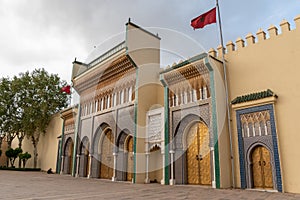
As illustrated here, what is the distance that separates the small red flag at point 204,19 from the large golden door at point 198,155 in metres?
3.89

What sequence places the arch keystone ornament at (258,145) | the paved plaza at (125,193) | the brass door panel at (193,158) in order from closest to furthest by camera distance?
the paved plaza at (125,193) < the arch keystone ornament at (258,145) < the brass door panel at (193,158)

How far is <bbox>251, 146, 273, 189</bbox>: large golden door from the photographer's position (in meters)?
7.47

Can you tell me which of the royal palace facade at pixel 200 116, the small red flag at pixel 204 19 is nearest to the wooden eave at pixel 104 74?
the royal palace facade at pixel 200 116

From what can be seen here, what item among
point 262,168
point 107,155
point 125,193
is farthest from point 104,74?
point 262,168

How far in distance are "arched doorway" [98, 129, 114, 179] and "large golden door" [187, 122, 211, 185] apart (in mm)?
4325

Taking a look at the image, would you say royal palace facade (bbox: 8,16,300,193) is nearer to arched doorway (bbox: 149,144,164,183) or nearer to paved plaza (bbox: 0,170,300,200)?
arched doorway (bbox: 149,144,164,183)

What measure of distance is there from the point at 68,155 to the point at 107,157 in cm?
521

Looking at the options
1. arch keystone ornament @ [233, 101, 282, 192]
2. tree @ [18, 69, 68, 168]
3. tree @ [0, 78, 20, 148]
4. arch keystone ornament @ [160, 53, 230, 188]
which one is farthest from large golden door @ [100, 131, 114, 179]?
tree @ [0, 78, 20, 148]

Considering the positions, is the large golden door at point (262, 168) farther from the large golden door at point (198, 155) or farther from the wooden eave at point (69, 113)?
the wooden eave at point (69, 113)

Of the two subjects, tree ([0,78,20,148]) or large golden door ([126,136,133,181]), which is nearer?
large golden door ([126,136,133,181])

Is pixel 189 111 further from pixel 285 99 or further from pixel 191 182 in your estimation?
pixel 285 99

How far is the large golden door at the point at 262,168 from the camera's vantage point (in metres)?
7.47

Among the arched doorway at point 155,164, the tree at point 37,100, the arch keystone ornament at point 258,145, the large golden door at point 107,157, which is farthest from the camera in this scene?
the tree at point 37,100

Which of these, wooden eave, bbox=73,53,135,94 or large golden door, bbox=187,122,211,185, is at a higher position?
wooden eave, bbox=73,53,135,94
